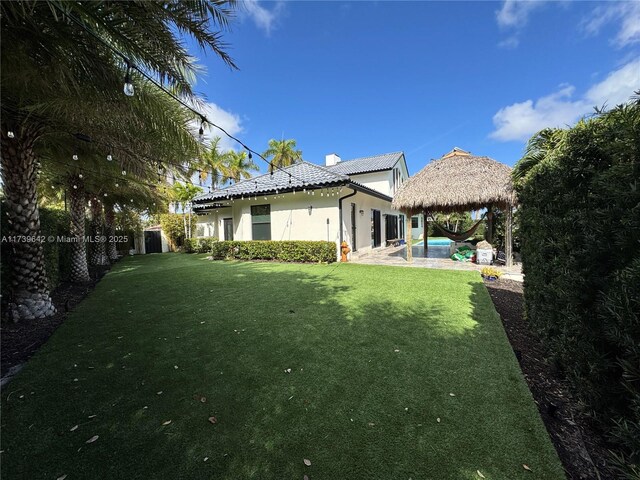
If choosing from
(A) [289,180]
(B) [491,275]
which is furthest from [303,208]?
(B) [491,275]

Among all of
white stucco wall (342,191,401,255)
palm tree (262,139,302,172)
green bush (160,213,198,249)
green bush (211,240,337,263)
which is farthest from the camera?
palm tree (262,139,302,172)

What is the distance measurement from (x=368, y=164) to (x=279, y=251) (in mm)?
12941

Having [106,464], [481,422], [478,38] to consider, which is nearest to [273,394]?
[106,464]

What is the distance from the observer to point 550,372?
3.01m

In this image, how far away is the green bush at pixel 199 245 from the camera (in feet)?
58.6

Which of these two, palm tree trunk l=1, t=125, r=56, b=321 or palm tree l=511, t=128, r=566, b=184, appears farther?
palm tree trunk l=1, t=125, r=56, b=321

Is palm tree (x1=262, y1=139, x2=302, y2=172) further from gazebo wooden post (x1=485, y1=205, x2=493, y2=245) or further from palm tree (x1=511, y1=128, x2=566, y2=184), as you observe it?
palm tree (x1=511, y1=128, x2=566, y2=184)

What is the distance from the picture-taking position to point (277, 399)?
8.15 ft

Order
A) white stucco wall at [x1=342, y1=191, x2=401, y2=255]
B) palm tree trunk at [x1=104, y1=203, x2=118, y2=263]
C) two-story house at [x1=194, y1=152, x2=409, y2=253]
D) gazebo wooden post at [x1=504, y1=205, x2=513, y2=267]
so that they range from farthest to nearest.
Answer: palm tree trunk at [x1=104, y1=203, x2=118, y2=263] < white stucco wall at [x1=342, y1=191, x2=401, y2=255] < two-story house at [x1=194, y1=152, x2=409, y2=253] < gazebo wooden post at [x1=504, y1=205, x2=513, y2=267]

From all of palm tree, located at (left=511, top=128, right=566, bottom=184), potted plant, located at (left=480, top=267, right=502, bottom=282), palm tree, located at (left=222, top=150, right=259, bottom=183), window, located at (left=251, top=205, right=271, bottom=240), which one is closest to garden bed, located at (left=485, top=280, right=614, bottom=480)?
palm tree, located at (left=511, top=128, right=566, bottom=184)

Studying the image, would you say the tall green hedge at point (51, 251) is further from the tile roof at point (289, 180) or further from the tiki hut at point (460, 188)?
the tiki hut at point (460, 188)

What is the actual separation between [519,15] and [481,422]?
32.1ft

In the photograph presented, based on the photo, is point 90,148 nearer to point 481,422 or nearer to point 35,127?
point 35,127

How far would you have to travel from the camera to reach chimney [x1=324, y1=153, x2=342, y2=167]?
80.5ft
